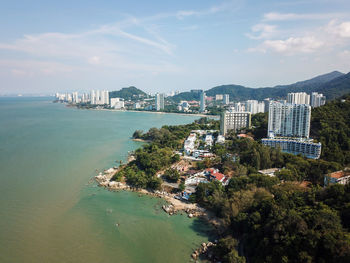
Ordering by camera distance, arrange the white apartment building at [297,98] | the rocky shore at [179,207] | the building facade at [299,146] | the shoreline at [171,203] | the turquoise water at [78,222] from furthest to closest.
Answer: the white apartment building at [297,98] → the building facade at [299,146] → the shoreline at [171,203] → the turquoise water at [78,222] → the rocky shore at [179,207]

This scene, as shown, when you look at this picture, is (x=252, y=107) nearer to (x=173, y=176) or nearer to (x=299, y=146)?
(x=299, y=146)

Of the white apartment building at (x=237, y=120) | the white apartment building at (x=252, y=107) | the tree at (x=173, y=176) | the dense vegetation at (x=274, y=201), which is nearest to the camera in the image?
the dense vegetation at (x=274, y=201)

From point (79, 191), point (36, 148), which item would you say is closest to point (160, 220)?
point (79, 191)

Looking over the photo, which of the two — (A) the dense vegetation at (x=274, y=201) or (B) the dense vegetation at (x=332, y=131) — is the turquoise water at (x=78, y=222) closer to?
(A) the dense vegetation at (x=274, y=201)

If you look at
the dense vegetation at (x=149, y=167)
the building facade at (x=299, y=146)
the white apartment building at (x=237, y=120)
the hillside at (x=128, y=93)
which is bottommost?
the dense vegetation at (x=149, y=167)

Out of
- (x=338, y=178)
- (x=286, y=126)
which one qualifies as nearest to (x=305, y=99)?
→ (x=286, y=126)

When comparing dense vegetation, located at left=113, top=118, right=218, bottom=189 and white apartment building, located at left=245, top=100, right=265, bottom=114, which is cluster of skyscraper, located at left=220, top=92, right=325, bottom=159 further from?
white apartment building, located at left=245, top=100, right=265, bottom=114

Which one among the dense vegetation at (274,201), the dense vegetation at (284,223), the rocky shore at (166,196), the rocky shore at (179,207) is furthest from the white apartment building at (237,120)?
the dense vegetation at (284,223)
